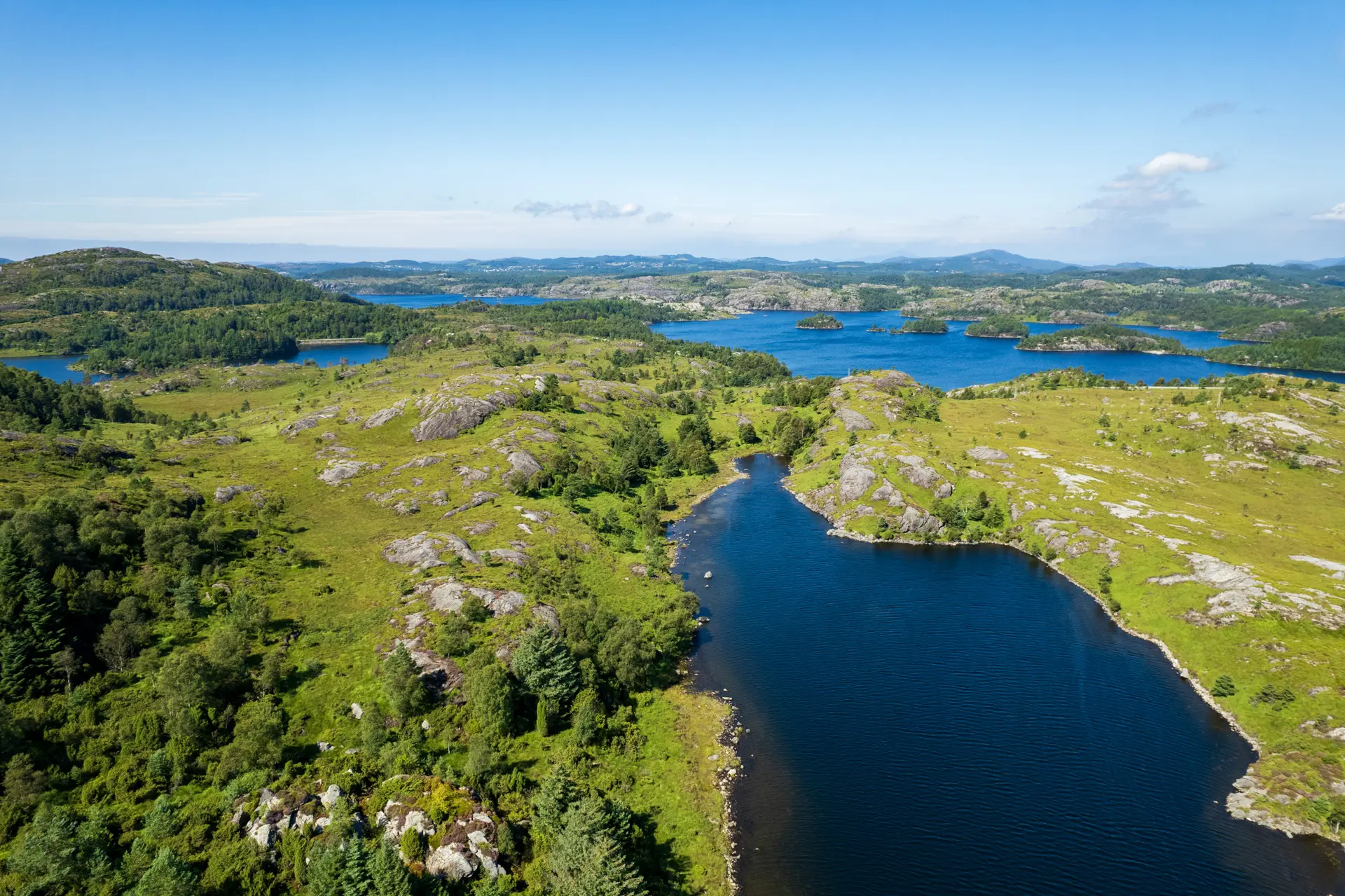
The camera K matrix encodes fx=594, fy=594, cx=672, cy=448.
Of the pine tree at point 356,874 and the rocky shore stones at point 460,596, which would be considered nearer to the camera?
the pine tree at point 356,874

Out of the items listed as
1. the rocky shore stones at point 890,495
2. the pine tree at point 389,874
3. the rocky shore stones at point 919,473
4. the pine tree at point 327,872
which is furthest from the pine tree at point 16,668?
the rocky shore stones at point 919,473

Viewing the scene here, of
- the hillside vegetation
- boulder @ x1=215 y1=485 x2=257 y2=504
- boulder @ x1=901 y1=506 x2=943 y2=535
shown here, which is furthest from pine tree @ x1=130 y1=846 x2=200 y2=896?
boulder @ x1=901 y1=506 x2=943 y2=535

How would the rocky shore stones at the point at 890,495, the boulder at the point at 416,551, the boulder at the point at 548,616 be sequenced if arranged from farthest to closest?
the rocky shore stones at the point at 890,495 → the boulder at the point at 416,551 → the boulder at the point at 548,616

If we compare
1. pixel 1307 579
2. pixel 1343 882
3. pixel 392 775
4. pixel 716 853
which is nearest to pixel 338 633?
pixel 392 775

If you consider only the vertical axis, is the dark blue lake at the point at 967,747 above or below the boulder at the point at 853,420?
below

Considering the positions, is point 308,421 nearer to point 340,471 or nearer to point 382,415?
point 382,415

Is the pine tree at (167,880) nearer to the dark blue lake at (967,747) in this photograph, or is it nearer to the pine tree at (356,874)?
the pine tree at (356,874)

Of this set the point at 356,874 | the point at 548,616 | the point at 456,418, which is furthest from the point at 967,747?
the point at 456,418
